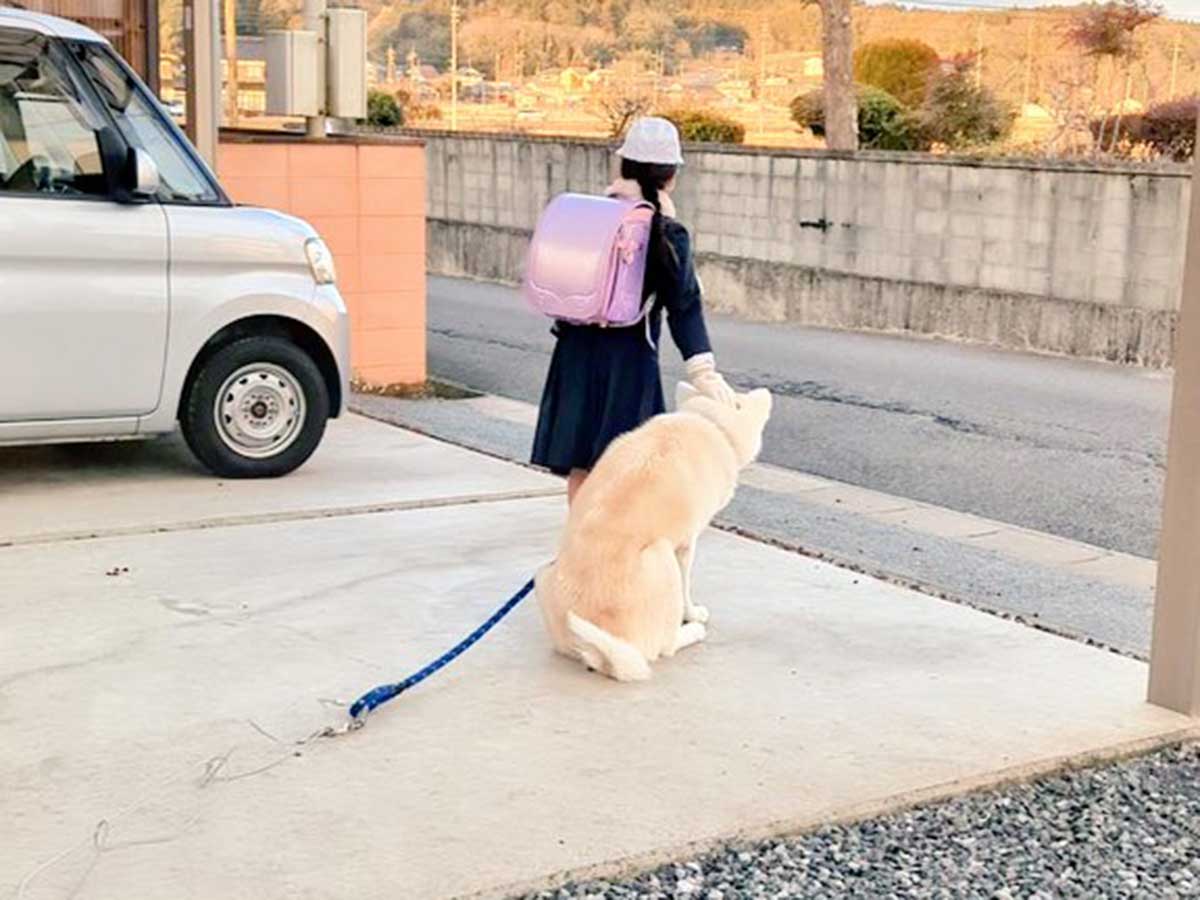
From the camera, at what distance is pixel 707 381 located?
4926 mm

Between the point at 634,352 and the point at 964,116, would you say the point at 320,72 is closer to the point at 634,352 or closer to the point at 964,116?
the point at 634,352

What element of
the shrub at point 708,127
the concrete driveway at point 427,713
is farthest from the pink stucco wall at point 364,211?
the shrub at point 708,127

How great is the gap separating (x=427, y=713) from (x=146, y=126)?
13.1 ft

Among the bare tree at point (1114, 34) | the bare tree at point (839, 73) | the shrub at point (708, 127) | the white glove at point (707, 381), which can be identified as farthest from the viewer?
the shrub at point (708, 127)

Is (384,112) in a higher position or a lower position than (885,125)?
higher

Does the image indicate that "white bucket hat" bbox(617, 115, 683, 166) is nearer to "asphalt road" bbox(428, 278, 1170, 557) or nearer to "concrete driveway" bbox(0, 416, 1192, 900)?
"concrete driveway" bbox(0, 416, 1192, 900)

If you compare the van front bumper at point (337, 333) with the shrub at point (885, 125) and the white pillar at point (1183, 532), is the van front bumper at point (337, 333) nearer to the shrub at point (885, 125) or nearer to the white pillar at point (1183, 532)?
the white pillar at point (1183, 532)

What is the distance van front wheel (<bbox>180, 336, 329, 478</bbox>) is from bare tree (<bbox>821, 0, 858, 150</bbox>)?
12.3 metres

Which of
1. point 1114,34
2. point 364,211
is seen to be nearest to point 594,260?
point 364,211

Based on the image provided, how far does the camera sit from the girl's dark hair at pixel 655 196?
4957 mm

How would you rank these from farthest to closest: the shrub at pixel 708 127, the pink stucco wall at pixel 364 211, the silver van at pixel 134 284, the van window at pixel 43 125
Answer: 1. the shrub at pixel 708 127
2. the pink stucco wall at pixel 364 211
3. the van window at pixel 43 125
4. the silver van at pixel 134 284

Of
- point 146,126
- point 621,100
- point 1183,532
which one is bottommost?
point 1183,532

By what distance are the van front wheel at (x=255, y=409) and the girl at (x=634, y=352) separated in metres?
2.36

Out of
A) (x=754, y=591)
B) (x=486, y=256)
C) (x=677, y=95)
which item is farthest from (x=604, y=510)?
(x=677, y=95)
